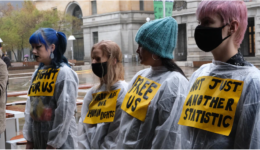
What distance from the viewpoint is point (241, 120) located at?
209cm

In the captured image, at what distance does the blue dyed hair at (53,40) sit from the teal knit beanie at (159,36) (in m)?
1.21

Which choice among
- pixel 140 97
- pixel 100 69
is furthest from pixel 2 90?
pixel 140 97

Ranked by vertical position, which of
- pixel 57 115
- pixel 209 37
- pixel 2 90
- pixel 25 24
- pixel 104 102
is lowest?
pixel 57 115

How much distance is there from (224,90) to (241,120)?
0.79 feet

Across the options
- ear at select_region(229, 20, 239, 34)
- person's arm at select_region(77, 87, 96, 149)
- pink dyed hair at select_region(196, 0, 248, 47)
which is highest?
pink dyed hair at select_region(196, 0, 248, 47)

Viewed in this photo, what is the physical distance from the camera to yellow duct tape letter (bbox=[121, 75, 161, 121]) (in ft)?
9.02

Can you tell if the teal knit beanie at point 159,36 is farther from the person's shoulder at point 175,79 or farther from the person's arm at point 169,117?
the person's arm at point 169,117

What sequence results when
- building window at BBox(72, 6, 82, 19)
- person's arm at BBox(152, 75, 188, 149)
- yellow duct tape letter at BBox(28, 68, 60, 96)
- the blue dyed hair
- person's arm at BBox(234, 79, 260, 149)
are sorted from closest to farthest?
person's arm at BBox(234, 79, 260, 149) → person's arm at BBox(152, 75, 188, 149) → yellow duct tape letter at BBox(28, 68, 60, 96) → the blue dyed hair → building window at BBox(72, 6, 82, 19)

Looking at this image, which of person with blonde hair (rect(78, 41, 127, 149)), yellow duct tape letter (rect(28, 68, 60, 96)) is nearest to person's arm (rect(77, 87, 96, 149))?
person with blonde hair (rect(78, 41, 127, 149))

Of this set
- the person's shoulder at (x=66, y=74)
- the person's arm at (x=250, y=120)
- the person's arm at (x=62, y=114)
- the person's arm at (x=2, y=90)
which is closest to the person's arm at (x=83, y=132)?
the person's arm at (x=62, y=114)

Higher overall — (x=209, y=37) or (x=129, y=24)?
(x=129, y=24)

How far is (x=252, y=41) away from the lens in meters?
28.9

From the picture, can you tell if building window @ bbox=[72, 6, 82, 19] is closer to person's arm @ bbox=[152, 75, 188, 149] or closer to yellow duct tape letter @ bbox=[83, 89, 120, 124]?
yellow duct tape letter @ bbox=[83, 89, 120, 124]

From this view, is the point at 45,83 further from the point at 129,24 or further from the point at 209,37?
the point at 129,24
